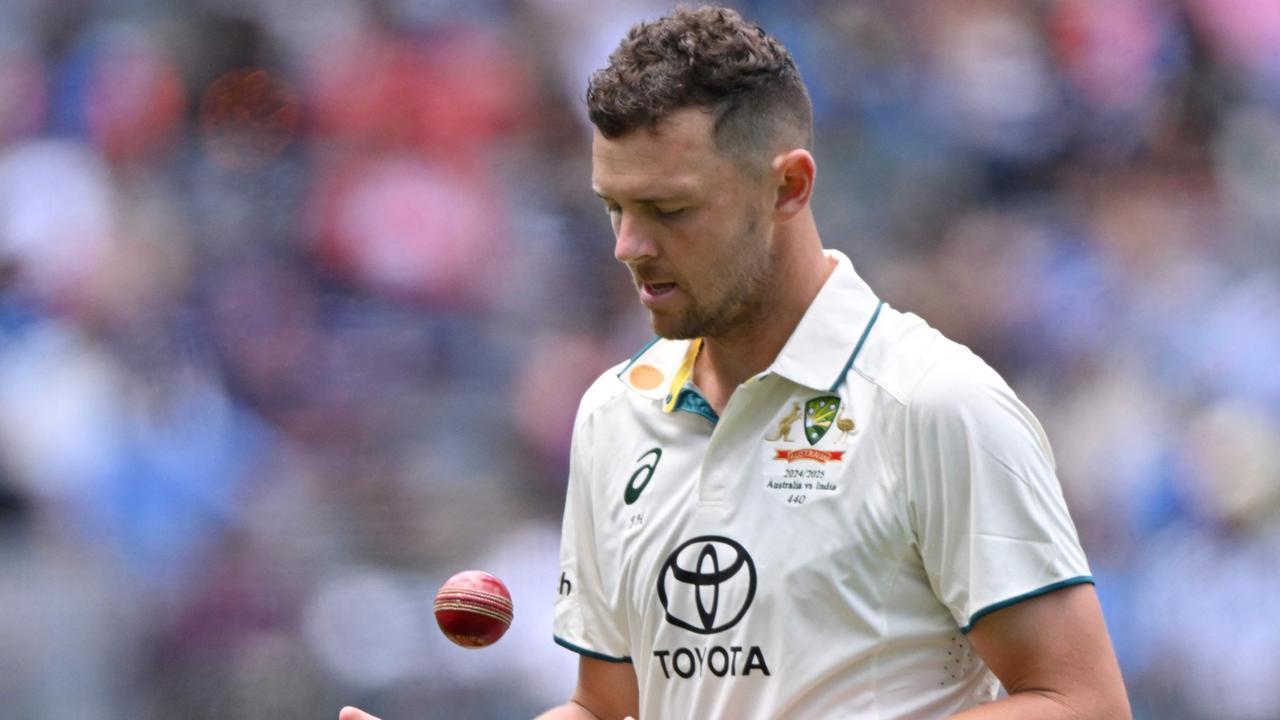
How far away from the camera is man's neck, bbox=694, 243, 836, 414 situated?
288 centimetres

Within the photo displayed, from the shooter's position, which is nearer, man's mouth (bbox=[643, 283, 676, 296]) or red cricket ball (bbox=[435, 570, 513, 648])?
man's mouth (bbox=[643, 283, 676, 296])

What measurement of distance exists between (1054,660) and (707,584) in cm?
58

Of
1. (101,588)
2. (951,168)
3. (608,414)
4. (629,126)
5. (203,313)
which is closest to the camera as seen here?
(629,126)

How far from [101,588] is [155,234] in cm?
152

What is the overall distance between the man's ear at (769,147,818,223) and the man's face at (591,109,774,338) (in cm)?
3

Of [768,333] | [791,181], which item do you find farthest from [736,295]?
[791,181]

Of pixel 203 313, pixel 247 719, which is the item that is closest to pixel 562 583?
pixel 247 719

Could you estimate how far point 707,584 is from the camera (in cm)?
273

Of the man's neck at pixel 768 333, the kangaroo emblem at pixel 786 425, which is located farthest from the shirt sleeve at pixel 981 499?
the man's neck at pixel 768 333

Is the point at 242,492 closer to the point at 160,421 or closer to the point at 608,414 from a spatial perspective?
the point at 160,421

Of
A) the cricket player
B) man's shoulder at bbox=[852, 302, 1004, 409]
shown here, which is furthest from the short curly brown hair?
man's shoulder at bbox=[852, 302, 1004, 409]

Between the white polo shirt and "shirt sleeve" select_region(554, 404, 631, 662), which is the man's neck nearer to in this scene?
the white polo shirt

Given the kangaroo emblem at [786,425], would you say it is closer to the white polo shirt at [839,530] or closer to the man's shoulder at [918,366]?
the white polo shirt at [839,530]

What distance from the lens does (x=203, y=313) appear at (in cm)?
676
